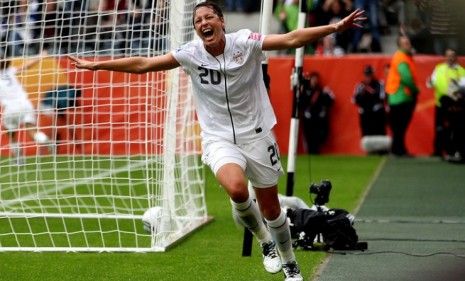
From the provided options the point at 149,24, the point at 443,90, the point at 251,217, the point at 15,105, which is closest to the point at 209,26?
the point at 251,217

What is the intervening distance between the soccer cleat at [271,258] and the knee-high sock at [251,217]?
0.18 ft

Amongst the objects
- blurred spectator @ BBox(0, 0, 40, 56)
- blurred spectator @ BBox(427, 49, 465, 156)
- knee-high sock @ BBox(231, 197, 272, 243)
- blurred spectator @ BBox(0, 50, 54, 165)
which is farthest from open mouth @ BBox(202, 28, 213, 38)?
blurred spectator @ BBox(427, 49, 465, 156)

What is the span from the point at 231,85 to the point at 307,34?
29.2 inches

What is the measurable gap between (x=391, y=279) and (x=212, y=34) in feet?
7.30

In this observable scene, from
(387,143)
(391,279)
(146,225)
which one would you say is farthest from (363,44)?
(391,279)

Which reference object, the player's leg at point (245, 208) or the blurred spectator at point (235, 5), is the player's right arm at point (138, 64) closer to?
the player's leg at point (245, 208)

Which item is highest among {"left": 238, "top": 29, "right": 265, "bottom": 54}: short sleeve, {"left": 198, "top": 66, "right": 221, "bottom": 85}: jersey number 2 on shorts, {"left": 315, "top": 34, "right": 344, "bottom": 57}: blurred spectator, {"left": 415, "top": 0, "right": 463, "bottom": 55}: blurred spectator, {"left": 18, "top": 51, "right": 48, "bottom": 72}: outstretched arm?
{"left": 415, "top": 0, "right": 463, "bottom": 55}: blurred spectator

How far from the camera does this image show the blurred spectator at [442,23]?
3.30m

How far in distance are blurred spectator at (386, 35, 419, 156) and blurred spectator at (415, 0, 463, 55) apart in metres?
18.1

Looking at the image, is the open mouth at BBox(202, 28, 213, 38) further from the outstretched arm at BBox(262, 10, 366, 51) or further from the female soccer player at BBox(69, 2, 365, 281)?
the outstretched arm at BBox(262, 10, 366, 51)

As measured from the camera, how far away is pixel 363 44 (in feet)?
84.4

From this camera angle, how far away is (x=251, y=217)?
27.9 ft

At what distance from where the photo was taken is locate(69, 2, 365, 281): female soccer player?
816 centimetres

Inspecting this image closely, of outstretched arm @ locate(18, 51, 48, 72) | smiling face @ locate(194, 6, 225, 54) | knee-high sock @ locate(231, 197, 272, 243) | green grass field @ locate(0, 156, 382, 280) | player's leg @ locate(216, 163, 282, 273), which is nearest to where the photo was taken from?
player's leg @ locate(216, 163, 282, 273)
